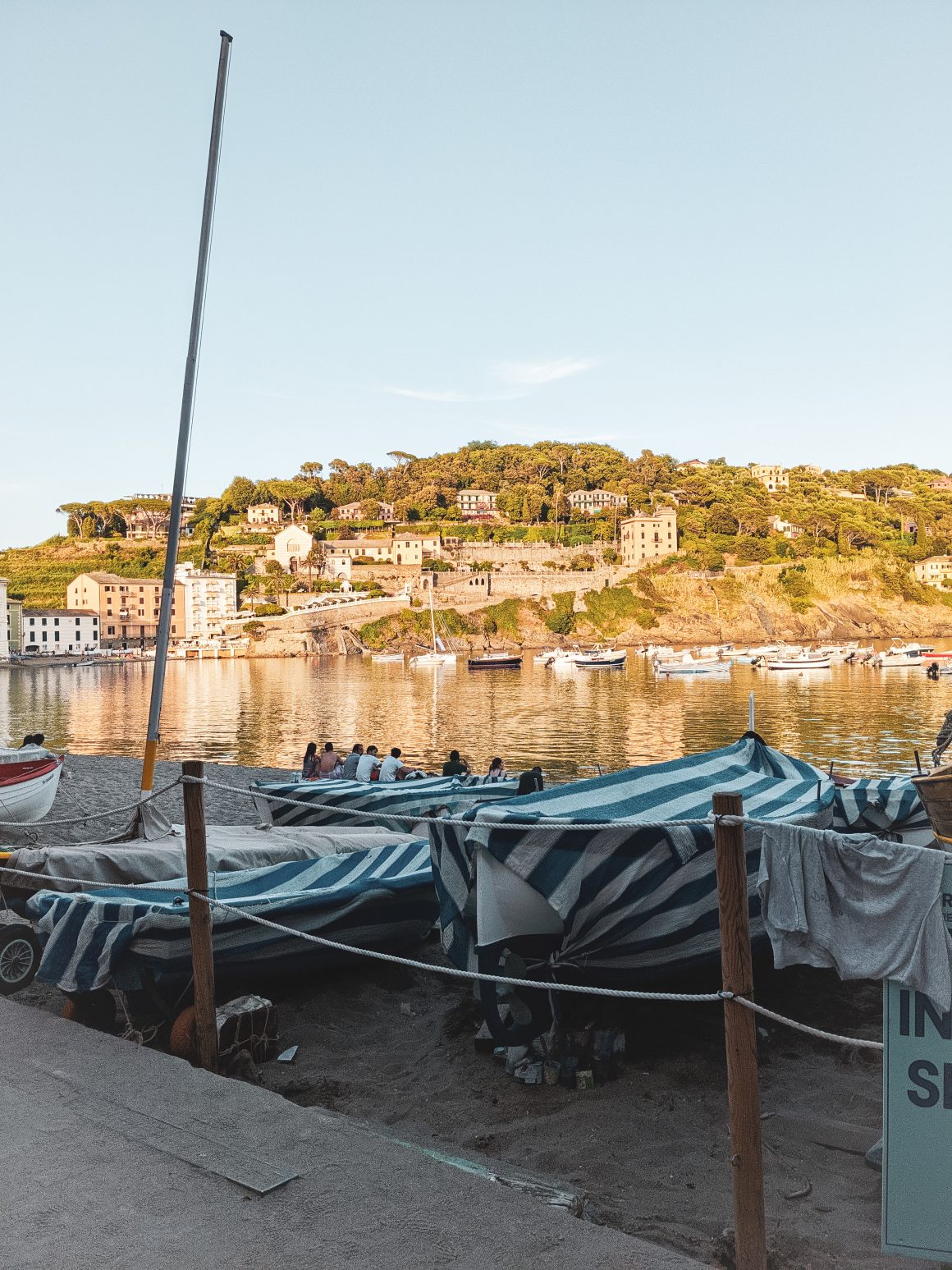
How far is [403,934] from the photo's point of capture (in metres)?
6.99

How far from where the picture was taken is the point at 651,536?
405ft

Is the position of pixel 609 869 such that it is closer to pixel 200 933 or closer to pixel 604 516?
pixel 200 933

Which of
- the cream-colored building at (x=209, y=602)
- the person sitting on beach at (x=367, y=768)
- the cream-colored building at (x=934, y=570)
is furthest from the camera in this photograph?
the cream-colored building at (x=934, y=570)

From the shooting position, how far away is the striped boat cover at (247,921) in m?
5.52

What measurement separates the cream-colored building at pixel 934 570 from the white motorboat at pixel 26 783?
403 feet

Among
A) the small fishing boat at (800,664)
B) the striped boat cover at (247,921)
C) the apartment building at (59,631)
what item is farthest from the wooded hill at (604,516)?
the striped boat cover at (247,921)

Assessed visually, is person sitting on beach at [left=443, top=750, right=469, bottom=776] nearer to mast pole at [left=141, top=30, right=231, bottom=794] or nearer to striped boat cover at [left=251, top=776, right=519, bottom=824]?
striped boat cover at [left=251, top=776, right=519, bottom=824]

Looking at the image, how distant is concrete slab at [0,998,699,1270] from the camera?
315 cm

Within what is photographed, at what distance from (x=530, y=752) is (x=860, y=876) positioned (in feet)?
86.9

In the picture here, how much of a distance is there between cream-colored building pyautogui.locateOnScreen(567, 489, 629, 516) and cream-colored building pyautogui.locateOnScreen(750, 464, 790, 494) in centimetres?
3768

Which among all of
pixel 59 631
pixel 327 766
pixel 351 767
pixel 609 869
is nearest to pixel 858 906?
pixel 609 869

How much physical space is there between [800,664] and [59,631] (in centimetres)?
8112

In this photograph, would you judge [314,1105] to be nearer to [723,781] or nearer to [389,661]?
[723,781]

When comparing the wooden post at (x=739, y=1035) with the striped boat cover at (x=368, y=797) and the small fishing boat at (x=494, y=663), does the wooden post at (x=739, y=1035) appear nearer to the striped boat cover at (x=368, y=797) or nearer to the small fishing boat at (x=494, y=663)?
the striped boat cover at (x=368, y=797)
